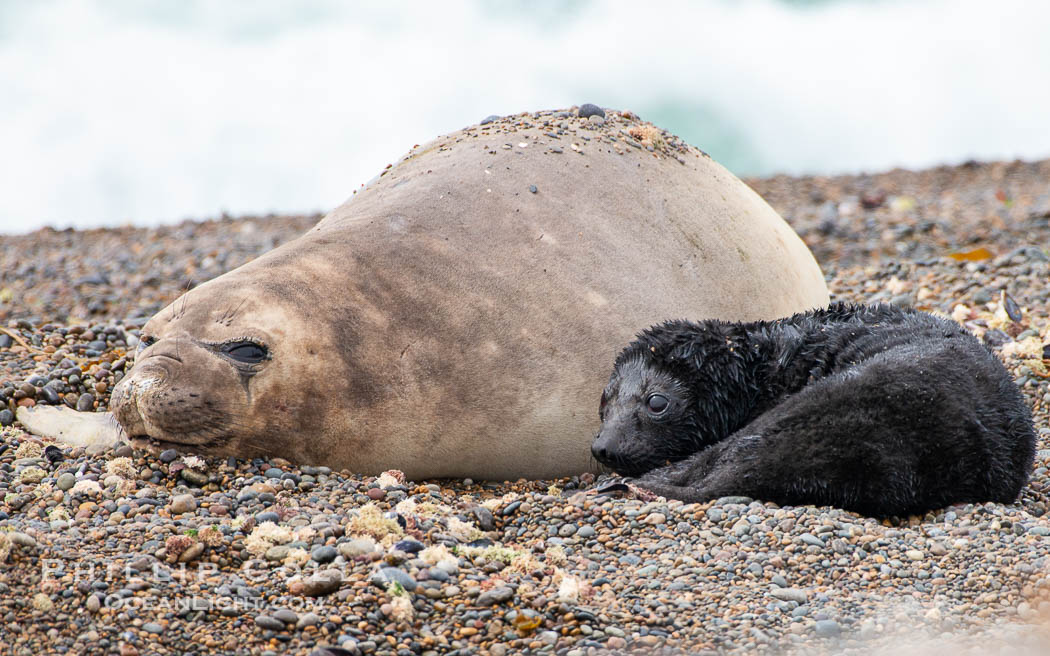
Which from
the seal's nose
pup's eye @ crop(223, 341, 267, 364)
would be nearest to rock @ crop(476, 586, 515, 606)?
the seal's nose

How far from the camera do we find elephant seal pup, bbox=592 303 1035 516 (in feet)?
13.8

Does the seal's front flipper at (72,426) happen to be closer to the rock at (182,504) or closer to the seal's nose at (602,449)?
the rock at (182,504)

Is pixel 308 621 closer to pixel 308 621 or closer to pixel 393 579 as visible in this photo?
pixel 308 621

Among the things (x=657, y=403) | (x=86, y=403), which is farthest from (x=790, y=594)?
(x=86, y=403)

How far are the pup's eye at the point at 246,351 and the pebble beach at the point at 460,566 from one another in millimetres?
409

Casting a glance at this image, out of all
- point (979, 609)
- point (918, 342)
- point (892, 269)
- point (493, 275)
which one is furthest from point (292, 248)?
point (892, 269)

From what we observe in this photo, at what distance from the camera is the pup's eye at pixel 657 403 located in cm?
477

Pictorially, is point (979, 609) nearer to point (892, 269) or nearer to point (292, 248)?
point (292, 248)

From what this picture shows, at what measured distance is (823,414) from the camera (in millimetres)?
4277

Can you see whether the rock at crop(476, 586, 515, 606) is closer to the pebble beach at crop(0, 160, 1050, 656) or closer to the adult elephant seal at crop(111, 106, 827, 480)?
the pebble beach at crop(0, 160, 1050, 656)

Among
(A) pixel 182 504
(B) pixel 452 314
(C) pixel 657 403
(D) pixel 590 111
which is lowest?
(A) pixel 182 504

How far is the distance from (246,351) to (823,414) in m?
2.21

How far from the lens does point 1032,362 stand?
19.8 feet

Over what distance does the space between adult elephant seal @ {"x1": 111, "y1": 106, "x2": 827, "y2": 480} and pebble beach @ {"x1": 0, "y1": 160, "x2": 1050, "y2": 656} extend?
0.56ft
